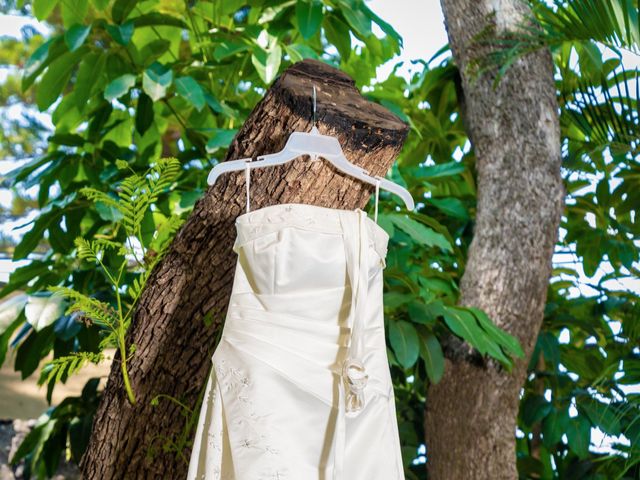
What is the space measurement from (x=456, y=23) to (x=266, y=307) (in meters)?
1.53

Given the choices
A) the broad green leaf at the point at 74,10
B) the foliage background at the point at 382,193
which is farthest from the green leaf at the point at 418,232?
the broad green leaf at the point at 74,10

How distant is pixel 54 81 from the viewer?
6.15 ft

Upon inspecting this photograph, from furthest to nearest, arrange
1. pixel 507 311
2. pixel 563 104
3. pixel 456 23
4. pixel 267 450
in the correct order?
pixel 563 104, pixel 456 23, pixel 507 311, pixel 267 450

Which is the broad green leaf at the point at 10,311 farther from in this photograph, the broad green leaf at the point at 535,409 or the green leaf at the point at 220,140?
the broad green leaf at the point at 535,409

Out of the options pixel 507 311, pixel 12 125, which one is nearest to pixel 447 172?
pixel 507 311

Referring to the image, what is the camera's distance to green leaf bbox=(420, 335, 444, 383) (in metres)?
1.89

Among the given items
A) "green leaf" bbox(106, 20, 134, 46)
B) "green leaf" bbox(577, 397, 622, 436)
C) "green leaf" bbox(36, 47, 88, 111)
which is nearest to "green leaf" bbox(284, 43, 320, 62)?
"green leaf" bbox(106, 20, 134, 46)

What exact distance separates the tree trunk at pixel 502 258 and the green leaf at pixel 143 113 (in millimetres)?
897

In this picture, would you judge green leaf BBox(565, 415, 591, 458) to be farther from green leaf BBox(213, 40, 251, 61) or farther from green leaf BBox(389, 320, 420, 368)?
green leaf BBox(213, 40, 251, 61)

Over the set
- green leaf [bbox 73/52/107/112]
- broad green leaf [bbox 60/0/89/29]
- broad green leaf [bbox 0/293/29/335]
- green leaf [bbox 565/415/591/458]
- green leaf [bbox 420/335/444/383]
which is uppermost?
broad green leaf [bbox 60/0/89/29]

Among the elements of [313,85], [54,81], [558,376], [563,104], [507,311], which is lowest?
[558,376]

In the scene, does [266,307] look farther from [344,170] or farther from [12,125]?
[12,125]

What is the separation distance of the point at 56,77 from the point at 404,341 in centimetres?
101

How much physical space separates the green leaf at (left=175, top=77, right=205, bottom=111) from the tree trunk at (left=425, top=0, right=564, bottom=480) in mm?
869
